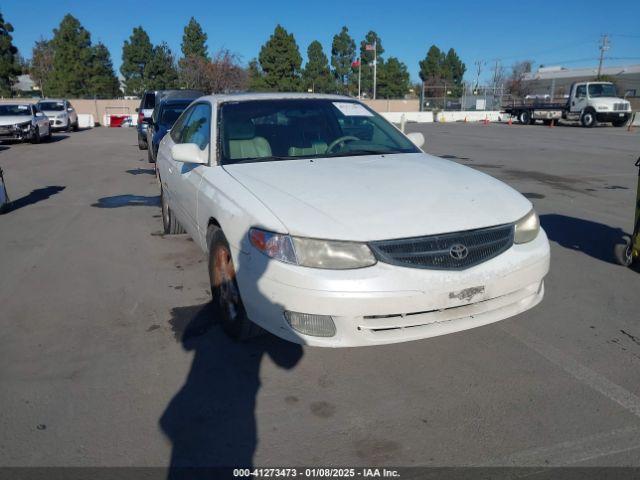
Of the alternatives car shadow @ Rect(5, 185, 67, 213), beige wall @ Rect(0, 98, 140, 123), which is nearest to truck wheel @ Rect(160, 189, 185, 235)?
car shadow @ Rect(5, 185, 67, 213)

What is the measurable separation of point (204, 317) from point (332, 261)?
1583mm

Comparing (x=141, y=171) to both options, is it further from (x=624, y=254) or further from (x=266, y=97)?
(x=624, y=254)

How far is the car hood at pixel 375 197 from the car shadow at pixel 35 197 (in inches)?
242

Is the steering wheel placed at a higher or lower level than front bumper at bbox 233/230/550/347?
higher

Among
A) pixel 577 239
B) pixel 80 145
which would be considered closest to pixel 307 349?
pixel 577 239

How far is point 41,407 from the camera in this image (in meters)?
2.91

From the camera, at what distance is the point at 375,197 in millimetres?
3264

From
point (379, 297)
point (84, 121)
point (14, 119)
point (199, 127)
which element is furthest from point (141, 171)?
point (84, 121)

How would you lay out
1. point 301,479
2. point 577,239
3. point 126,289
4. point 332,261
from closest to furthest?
point 301,479
point 332,261
point 126,289
point 577,239

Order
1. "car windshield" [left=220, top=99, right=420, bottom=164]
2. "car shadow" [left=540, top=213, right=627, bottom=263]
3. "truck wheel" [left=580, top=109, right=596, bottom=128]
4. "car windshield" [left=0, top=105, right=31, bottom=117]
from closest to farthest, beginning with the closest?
"car windshield" [left=220, top=99, right=420, bottom=164] < "car shadow" [left=540, top=213, right=627, bottom=263] < "car windshield" [left=0, top=105, right=31, bottom=117] < "truck wheel" [left=580, top=109, right=596, bottom=128]

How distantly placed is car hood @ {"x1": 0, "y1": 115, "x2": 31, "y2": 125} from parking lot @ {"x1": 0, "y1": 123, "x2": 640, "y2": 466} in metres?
16.7

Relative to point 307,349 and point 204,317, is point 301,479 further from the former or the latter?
point 204,317

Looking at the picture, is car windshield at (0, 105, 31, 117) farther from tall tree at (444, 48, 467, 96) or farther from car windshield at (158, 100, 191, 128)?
tall tree at (444, 48, 467, 96)

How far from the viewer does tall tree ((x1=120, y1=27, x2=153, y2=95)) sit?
190 feet
